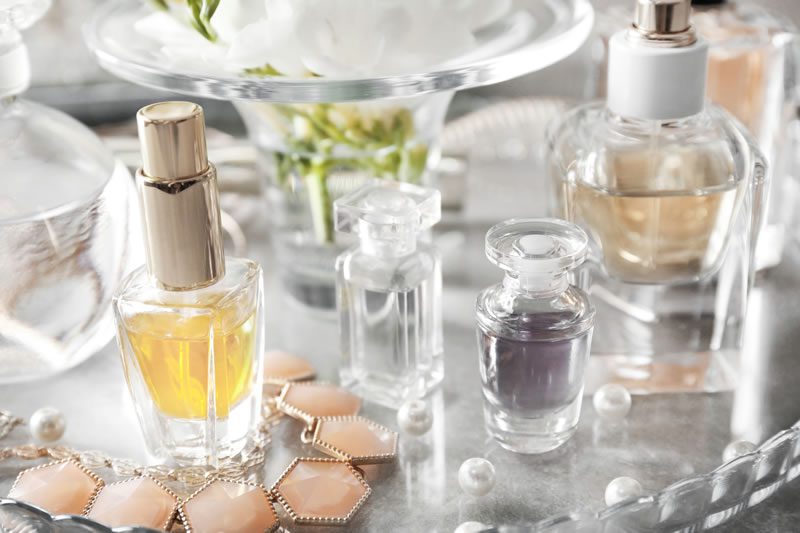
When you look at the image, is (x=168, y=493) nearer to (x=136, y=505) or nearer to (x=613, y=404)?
(x=136, y=505)

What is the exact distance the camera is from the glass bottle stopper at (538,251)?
2.11 ft

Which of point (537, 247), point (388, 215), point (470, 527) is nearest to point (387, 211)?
point (388, 215)

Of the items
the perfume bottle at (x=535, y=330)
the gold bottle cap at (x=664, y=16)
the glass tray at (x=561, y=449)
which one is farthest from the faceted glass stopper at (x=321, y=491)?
the gold bottle cap at (x=664, y=16)

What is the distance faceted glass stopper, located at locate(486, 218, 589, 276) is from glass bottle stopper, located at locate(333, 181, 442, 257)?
61 mm

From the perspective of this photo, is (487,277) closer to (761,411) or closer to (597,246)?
(597,246)

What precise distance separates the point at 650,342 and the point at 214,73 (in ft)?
1.30

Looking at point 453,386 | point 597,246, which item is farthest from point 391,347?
point 597,246

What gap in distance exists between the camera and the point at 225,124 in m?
1.24

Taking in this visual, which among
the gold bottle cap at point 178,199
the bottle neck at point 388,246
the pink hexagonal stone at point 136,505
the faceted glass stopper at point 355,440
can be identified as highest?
the gold bottle cap at point 178,199

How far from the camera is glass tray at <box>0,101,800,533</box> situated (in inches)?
24.5

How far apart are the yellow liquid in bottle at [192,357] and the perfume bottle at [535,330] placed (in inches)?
6.3

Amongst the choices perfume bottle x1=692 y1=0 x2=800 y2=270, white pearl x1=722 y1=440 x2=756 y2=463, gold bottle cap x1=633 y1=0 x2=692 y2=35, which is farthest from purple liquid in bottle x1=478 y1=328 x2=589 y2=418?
perfume bottle x1=692 y1=0 x2=800 y2=270

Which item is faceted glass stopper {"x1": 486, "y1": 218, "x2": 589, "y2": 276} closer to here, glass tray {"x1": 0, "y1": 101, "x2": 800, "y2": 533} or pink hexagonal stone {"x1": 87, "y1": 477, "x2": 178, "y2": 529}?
glass tray {"x1": 0, "y1": 101, "x2": 800, "y2": 533}

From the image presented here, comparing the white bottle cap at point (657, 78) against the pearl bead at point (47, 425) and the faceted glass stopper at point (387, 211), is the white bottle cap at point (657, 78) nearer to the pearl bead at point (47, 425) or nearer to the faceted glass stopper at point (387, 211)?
the faceted glass stopper at point (387, 211)
